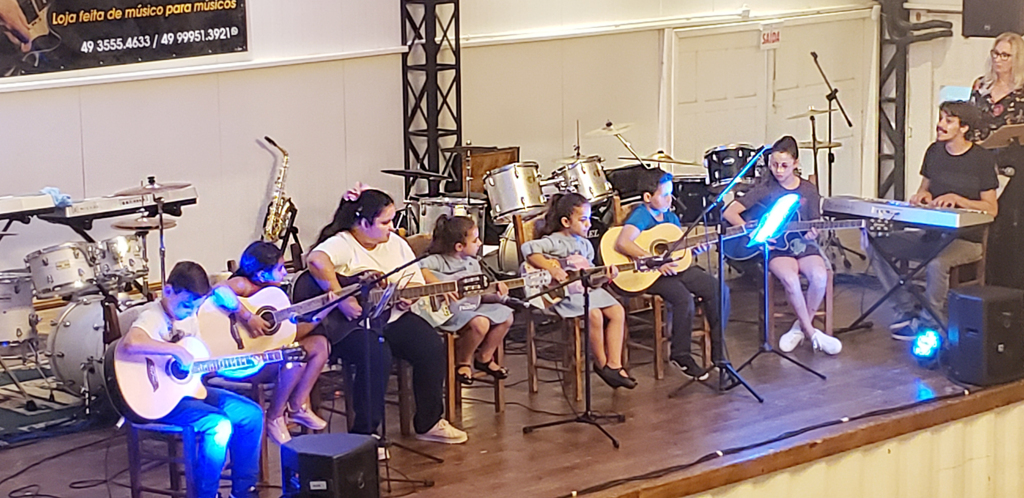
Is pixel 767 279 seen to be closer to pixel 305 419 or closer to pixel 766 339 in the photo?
pixel 766 339

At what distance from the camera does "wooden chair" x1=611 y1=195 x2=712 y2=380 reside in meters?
6.87

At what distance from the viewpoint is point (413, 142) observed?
336 inches

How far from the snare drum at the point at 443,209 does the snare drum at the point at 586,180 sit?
45 centimetres

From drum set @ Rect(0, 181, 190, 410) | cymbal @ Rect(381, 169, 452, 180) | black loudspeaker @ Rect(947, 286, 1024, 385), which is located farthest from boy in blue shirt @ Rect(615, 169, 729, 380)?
drum set @ Rect(0, 181, 190, 410)

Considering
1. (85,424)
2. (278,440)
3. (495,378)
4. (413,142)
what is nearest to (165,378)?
(278,440)

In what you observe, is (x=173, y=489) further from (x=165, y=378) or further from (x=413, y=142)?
(x=413, y=142)

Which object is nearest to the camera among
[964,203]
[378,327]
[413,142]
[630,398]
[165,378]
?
[165,378]

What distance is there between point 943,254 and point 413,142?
300 centimetres

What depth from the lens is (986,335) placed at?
6660 millimetres

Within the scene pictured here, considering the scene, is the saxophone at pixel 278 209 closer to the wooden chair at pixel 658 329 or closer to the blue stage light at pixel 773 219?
the wooden chair at pixel 658 329

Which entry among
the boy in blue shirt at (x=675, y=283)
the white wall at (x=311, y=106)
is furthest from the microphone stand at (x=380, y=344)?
the white wall at (x=311, y=106)

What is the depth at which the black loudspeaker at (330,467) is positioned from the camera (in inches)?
194

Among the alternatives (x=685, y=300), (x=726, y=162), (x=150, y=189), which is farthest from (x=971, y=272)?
(x=150, y=189)

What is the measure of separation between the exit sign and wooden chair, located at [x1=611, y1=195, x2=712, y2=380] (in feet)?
10.2
